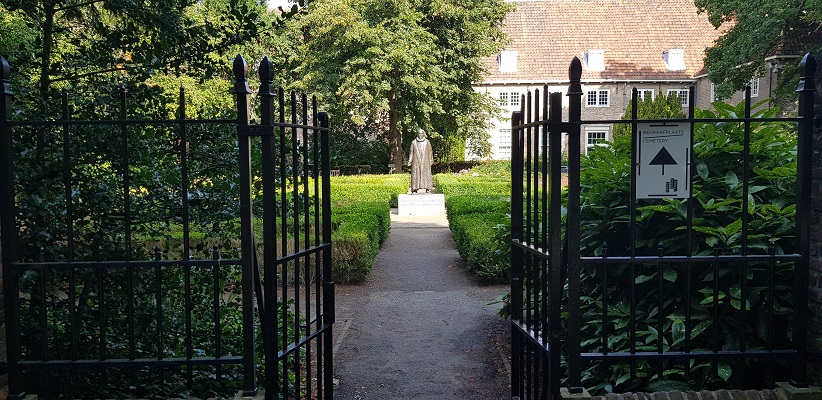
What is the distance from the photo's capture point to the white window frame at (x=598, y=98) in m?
38.5

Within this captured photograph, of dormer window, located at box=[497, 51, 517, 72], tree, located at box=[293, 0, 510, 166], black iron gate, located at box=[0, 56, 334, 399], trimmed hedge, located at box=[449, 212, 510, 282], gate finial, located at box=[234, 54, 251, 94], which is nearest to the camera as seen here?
gate finial, located at box=[234, 54, 251, 94]

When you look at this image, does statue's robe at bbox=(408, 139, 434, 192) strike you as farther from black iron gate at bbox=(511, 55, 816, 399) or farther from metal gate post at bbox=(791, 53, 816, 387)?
metal gate post at bbox=(791, 53, 816, 387)

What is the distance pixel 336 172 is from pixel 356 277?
75.4 feet

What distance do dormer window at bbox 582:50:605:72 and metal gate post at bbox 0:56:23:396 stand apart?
3764 cm

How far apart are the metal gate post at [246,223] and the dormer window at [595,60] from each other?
37.4 metres

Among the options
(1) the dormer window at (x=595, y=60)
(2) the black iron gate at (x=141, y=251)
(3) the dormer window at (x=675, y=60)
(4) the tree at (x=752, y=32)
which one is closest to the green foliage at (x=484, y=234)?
(2) the black iron gate at (x=141, y=251)

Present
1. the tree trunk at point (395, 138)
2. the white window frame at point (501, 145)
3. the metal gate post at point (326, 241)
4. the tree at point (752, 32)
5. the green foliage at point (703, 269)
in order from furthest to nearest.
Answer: the white window frame at point (501, 145) → the tree trunk at point (395, 138) → the tree at point (752, 32) → the metal gate post at point (326, 241) → the green foliage at point (703, 269)

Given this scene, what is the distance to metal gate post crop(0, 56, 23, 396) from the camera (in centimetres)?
338

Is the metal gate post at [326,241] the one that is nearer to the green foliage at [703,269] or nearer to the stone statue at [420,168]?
the green foliage at [703,269]

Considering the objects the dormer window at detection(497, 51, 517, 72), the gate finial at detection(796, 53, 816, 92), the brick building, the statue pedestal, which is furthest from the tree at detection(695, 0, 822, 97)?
the gate finial at detection(796, 53, 816, 92)

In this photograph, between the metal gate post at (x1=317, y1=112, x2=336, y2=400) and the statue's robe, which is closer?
the metal gate post at (x1=317, y1=112, x2=336, y2=400)

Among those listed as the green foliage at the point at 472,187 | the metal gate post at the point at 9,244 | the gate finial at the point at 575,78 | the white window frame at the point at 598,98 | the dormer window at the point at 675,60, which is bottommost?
the green foliage at the point at 472,187

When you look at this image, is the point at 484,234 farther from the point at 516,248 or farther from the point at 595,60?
the point at 595,60

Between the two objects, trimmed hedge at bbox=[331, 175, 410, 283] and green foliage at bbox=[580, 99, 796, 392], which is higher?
green foliage at bbox=[580, 99, 796, 392]
